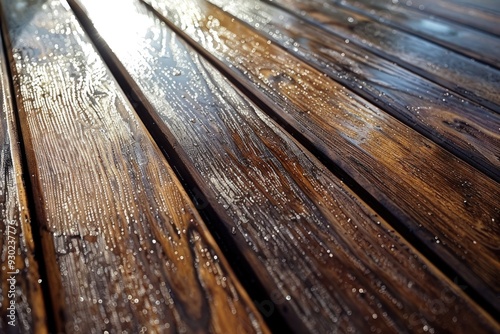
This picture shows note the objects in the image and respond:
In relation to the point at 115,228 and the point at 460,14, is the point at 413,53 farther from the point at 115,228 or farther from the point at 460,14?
the point at 115,228

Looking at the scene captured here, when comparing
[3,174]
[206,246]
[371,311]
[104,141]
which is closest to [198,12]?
[104,141]

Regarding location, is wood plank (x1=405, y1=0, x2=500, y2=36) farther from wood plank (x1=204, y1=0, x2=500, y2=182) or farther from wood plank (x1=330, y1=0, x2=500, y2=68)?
wood plank (x1=204, y1=0, x2=500, y2=182)

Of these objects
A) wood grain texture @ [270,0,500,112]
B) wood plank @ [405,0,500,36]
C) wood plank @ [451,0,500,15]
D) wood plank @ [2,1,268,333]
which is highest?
wood plank @ [2,1,268,333]

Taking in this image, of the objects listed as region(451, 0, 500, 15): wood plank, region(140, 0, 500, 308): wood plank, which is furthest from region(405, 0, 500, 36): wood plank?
region(140, 0, 500, 308): wood plank

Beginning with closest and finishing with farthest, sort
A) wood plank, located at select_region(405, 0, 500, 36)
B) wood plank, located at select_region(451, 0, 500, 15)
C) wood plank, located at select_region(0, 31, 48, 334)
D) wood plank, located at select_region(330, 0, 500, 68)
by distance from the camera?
wood plank, located at select_region(0, 31, 48, 334)
wood plank, located at select_region(330, 0, 500, 68)
wood plank, located at select_region(405, 0, 500, 36)
wood plank, located at select_region(451, 0, 500, 15)

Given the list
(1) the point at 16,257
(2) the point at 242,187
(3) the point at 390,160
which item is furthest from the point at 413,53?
(1) the point at 16,257

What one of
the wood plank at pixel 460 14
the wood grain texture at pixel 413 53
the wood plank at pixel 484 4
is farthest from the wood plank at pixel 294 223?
the wood plank at pixel 484 4
